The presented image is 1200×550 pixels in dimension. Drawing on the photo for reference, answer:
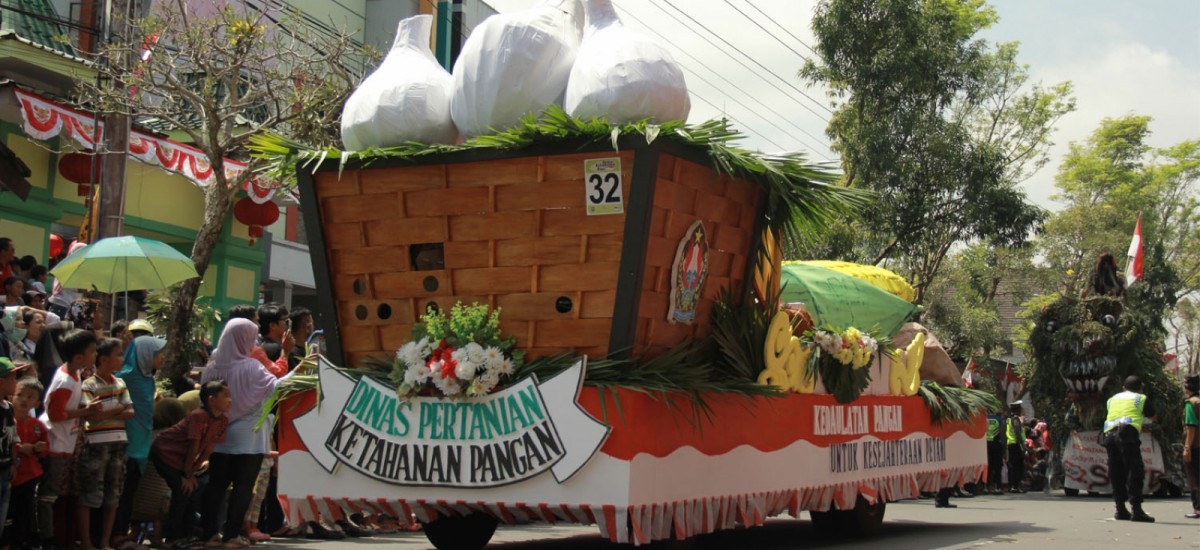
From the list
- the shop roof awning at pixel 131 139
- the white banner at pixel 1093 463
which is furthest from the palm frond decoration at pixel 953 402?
the shop roof awning at pixel 131 139

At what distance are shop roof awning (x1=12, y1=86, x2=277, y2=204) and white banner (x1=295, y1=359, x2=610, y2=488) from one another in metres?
8.36

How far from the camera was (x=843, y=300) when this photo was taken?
10500mm

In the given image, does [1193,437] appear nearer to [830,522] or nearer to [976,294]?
[830,522]

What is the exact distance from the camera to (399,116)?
25.5ft

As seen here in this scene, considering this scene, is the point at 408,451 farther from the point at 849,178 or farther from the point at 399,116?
the point at 849,178

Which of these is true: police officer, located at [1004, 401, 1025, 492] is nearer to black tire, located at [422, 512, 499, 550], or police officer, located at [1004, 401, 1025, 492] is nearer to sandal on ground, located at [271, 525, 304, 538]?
sandal on ground, located at [271, 525, 304, 538]

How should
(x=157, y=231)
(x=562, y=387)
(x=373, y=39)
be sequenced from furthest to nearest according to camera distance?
(x=373, y=39)
(x=157, y=231)
(x=562, y=387)

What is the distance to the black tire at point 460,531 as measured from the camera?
28.3 feet

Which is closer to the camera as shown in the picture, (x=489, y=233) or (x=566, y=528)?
(x=489, y=233)

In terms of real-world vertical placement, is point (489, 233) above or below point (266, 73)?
below

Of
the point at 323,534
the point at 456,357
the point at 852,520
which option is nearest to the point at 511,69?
the point at 456,357

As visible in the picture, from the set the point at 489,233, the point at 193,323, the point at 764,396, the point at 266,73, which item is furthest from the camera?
the point at 193,323

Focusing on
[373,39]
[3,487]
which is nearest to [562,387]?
[3,487]

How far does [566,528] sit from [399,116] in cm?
552
